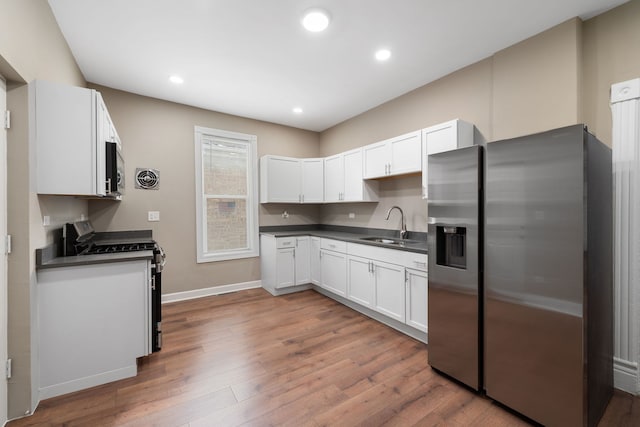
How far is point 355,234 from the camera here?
423 centimetres

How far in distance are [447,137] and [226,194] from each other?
10.5 ft

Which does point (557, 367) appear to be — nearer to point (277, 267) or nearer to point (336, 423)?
point (336, 423)

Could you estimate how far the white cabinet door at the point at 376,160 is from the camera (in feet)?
10.9

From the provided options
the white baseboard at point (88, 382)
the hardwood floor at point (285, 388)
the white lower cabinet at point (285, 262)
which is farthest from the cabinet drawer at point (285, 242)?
the white baseboard at point (88, 382)

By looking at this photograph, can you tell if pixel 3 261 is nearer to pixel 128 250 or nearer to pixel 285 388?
pixel 128 250

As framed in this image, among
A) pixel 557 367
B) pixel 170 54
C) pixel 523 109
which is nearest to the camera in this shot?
pixel 557 367

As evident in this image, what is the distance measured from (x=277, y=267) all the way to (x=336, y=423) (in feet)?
8.11

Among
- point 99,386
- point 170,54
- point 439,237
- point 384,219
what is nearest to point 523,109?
point 439,237

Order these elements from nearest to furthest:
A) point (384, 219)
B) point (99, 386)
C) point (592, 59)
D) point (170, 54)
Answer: point (99, 386)
point (592, 59)
point (170, 54)
point (384, 219)

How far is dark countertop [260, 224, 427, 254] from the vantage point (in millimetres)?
2841

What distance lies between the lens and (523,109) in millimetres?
2393

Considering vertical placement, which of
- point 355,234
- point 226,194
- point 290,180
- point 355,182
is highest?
point 290,180

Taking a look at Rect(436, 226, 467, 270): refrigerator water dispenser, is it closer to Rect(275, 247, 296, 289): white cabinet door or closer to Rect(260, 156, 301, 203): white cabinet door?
Rect(275, 247, 296, 289): white cabinet door

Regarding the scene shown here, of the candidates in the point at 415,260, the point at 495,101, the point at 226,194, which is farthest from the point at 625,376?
the point at 226,194
